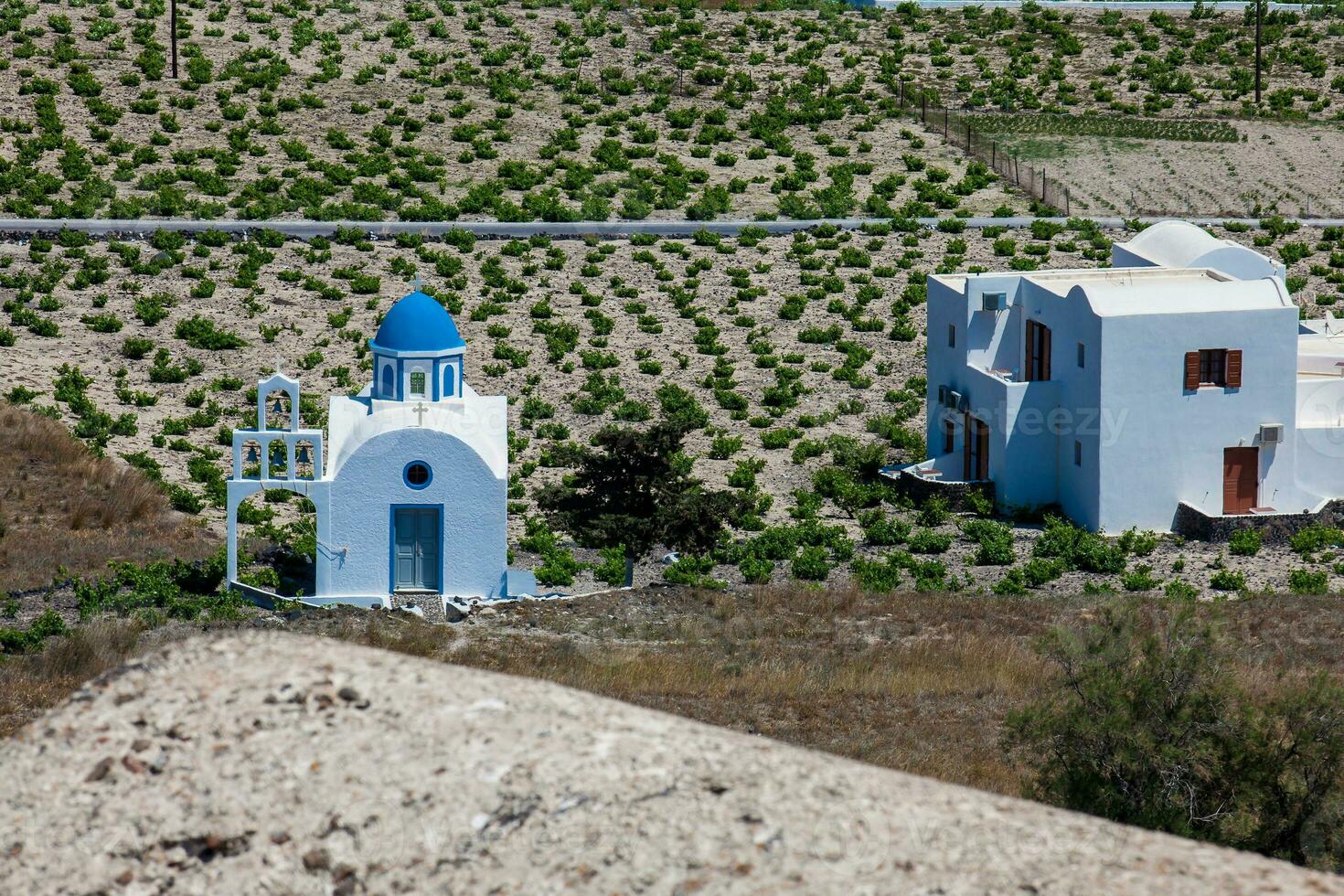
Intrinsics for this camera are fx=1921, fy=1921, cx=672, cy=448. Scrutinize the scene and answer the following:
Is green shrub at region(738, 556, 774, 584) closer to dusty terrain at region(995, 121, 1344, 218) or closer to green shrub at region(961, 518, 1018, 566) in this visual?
green shrub at region(961, 518, 1018, 566)

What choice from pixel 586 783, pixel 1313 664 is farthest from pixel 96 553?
pixel 586 783

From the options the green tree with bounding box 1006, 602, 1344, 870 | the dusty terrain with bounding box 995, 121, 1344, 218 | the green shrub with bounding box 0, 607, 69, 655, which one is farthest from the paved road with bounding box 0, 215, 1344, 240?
the green tree with bounding box 1006, 602, 1344, 870

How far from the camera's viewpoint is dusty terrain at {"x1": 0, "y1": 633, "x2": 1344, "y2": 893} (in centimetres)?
1030

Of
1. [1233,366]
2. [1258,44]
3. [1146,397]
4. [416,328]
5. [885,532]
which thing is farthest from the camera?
[1258,44]

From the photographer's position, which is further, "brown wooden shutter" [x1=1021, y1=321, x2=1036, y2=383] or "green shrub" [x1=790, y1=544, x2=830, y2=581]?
"brown wooden shutter" [x1=1021, y1=321, x2=1036, y2=383]

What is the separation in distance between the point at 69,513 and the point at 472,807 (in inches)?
908

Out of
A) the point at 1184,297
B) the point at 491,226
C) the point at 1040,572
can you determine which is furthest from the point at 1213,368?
the point at 491,226

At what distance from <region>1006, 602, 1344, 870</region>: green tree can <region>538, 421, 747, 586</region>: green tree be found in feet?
35.8

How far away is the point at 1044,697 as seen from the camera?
2098cm

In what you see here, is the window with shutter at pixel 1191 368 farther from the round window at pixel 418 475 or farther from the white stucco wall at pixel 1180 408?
the round window at pixel 418 475

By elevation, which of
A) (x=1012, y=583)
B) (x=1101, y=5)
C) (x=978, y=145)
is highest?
(x=1101, y=5)

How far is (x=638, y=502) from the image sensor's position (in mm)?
28875

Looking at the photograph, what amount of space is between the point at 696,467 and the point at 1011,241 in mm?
16888

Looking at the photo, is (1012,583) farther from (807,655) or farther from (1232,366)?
(807,655)
